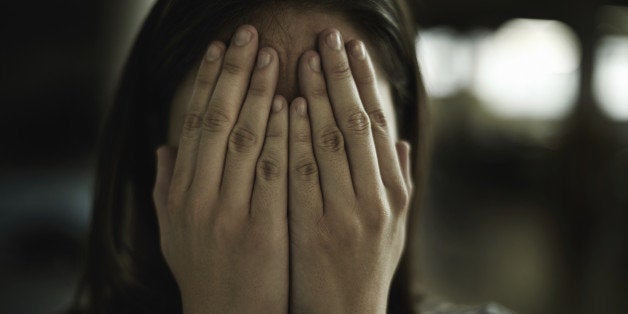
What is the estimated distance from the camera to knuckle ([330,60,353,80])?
69 cm

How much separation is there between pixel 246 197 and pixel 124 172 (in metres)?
0.26

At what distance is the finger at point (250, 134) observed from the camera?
0.69m

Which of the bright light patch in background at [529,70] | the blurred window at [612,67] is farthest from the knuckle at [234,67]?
the bright light patch in background at [529,70]

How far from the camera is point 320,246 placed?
2.35 ft

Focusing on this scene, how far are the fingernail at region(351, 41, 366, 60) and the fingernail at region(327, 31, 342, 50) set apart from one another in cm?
2

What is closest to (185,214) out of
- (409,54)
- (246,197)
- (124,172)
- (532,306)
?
(246,197)

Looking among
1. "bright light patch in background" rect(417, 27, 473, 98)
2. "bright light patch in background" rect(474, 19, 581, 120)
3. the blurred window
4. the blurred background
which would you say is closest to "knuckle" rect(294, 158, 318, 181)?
the blurred background

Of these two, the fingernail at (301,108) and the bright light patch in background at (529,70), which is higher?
the bright light patch in background at (529,70)

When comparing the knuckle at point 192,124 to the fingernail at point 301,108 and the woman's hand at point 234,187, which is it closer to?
the woman's hand at point 234,187

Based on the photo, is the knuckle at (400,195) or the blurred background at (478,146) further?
the blurred background at (478,146)

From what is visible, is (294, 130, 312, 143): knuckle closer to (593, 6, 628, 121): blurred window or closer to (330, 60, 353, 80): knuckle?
(330, 60, 353, 80): knuckle

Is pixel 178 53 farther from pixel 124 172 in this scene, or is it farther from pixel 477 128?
pixel 477 128

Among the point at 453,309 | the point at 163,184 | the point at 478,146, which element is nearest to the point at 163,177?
the point at 163,184

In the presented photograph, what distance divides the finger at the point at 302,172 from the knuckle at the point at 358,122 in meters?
0.05
